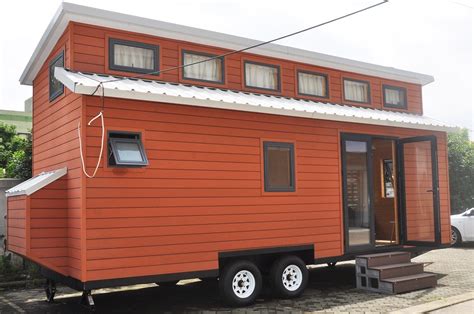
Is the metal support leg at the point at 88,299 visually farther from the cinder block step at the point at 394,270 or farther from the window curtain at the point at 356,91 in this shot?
the window curtain at the point at 356,91

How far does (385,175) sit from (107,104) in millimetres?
7791

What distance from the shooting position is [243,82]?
385 inches

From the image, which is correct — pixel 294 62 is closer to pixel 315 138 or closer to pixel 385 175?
pixel 315 138

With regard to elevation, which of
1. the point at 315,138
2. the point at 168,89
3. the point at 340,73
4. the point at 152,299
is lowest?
the point at 152,299

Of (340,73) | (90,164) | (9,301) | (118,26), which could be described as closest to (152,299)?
(9,301)

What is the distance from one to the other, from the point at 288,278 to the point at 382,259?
6.87ft

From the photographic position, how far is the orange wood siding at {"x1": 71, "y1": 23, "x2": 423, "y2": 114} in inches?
315

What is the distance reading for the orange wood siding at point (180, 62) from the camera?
26.2ft

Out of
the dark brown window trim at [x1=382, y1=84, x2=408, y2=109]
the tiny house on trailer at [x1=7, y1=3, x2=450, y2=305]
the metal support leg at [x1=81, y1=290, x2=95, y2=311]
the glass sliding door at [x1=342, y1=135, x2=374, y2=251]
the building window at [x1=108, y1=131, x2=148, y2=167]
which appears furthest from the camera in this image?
the dark brown window trim at [x1=382, y1=84, x2=408, y2=109]

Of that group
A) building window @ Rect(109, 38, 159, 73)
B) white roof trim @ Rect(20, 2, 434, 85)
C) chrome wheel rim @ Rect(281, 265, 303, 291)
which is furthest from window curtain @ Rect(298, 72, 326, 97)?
chrome wheel rim @ Rect(281, 265, 303, 291)

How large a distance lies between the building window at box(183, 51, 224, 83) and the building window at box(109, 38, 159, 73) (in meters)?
0.63

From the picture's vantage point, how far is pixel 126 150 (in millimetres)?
7555

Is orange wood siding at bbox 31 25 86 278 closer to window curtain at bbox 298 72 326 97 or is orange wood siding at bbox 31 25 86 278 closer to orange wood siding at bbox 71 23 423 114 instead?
orange wood siding at bbox 71 23 423 114

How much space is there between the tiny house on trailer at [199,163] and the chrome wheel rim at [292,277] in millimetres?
33
